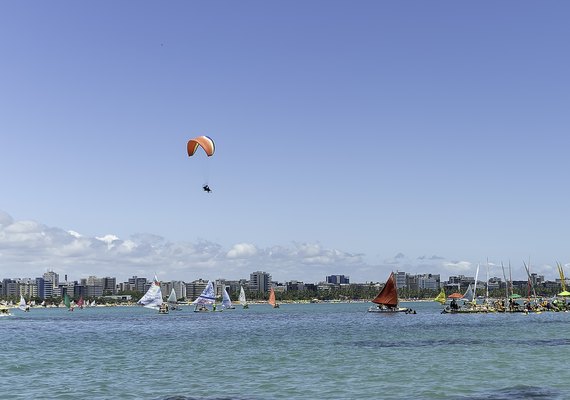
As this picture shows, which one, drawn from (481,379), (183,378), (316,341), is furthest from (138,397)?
(316,341)

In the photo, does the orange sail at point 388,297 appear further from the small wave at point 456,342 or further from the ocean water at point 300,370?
the small wave at point 456,342

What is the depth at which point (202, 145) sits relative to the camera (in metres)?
56.5

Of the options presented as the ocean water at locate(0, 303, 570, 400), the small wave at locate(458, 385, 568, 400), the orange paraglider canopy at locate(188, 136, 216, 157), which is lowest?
the small wave at locate(458, 385, 568, 400)

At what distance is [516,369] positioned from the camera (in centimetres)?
4281

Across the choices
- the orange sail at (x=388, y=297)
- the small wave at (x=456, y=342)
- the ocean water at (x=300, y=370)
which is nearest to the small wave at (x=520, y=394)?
the ocean water at (x=300, y=370)

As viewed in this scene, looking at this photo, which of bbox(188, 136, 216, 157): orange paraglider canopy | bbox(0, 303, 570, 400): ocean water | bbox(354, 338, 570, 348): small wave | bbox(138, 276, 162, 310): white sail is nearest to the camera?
bbox(0, 303, 570, 400): ocean water

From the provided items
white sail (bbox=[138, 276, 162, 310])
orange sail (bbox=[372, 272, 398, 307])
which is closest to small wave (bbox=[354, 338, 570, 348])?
orange sail (bbox=[372, 272, 398, 307])

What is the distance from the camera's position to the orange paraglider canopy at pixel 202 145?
55.3 metres

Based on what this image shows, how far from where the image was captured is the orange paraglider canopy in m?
55.3

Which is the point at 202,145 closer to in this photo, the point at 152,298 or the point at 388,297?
the point at 388,297

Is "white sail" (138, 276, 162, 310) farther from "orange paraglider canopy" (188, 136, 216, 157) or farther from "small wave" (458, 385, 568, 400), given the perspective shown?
"small wave" (458, 385, 568, 400)

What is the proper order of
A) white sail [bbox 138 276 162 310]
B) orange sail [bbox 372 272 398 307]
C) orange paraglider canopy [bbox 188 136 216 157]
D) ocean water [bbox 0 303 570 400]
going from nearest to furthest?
ocean water [bbox 0 303 570 400] → orange paraglider canopy [bbox 188 136 216 157] → orange sail [bbox 372 272 398 307] → white sail [bbox 138 276 162 310]

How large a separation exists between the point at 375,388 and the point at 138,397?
480 inches

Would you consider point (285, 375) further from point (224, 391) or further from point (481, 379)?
point (481, 379)
